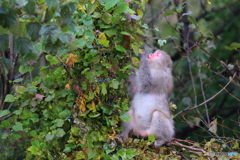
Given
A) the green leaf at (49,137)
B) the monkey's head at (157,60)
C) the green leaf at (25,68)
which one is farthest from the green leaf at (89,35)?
the monkey's head at (157,60)

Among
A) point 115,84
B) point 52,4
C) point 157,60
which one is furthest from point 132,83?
point 52,4

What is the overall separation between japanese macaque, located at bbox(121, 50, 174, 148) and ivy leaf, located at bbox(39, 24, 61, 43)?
2.44m

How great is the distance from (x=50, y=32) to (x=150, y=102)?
2759mm

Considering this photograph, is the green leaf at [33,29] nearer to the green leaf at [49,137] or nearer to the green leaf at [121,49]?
the green leaf at [121,49]

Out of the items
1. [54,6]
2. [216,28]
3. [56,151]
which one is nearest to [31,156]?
[56,151]

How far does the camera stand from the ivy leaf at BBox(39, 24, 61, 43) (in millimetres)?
2316

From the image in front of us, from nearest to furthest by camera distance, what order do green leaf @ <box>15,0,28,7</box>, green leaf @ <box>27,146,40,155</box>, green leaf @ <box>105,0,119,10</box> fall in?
1. green leaf @ <box>15,0,28,7</box>
2. green leaf @ <box>105,0,119,10</box>
3. green leaf @ <box>27,146,40,155</box>

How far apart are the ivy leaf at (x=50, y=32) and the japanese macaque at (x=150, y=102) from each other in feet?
8.00

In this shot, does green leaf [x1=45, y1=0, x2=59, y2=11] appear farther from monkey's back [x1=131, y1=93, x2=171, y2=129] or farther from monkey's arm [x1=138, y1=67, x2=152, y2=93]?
monkey's back [x1=131, y1=93, x2=171, y2=129]

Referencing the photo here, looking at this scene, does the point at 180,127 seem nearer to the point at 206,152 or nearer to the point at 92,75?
the point at 206,152

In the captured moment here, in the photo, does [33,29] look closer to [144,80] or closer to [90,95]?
[90,95]

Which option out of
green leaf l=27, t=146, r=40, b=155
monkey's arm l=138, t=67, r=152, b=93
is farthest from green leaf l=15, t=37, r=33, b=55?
monkey's arm l=138, t=67, r=152, b=93

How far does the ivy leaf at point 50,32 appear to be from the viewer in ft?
7.60

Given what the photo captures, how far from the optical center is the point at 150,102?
4879 millimetres
